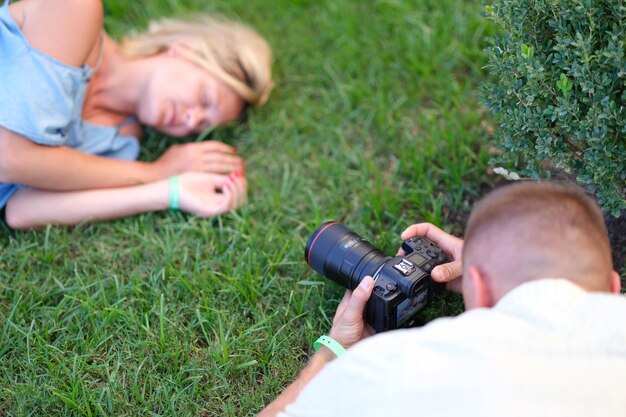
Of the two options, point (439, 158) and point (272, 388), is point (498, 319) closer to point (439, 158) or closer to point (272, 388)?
point (272, 388)

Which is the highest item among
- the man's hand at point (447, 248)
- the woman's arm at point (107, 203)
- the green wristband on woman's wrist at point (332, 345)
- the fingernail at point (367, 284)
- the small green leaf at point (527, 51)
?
the small green leaf at point (527, 51)

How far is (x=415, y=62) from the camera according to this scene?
3.74m

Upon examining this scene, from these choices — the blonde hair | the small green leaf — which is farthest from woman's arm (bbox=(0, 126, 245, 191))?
the small green leaf

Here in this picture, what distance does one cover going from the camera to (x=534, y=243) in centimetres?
169

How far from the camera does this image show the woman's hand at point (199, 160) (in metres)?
3.40

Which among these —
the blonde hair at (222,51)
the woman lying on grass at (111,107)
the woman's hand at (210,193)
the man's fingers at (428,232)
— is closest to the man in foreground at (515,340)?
the man's fingers at (428,232)

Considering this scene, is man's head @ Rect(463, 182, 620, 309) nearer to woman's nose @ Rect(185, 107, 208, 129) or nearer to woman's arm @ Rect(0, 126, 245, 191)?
woman's arm @ Rect(0, 126, 245, 191)

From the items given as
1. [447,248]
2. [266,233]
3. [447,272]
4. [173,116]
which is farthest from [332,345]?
[173,116]

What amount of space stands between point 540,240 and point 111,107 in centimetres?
256

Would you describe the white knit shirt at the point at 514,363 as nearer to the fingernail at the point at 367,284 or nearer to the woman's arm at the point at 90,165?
the fingernail at the point at 367,284

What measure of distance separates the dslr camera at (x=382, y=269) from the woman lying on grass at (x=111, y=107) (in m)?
0.81

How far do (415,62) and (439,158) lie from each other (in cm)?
76

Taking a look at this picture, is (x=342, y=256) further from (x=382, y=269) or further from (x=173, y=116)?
(x=173, y=116)

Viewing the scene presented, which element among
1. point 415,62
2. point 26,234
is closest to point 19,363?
point 26,234
